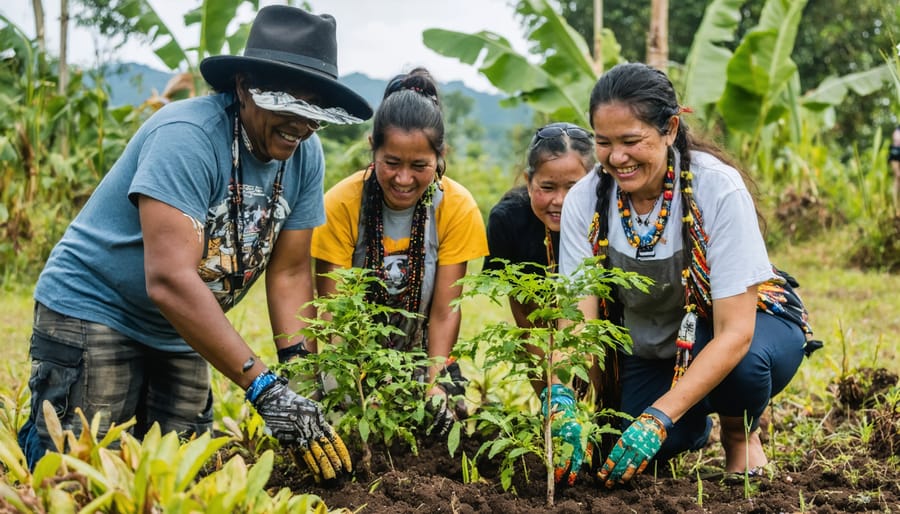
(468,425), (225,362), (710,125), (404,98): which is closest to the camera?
(225,362)

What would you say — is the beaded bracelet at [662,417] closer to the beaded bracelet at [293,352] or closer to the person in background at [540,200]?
the person in background at [540,200]

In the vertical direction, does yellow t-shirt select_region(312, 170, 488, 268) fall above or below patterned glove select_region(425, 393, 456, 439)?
above

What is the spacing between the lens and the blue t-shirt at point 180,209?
7.66 feet

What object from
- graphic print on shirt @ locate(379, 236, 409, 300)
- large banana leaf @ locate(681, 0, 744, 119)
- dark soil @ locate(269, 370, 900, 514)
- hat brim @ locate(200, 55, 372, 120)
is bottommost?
dark soil @ locate(269, 370, 900, 514)

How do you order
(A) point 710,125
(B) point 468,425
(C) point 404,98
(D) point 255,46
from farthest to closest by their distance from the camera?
(A) point 710,125 < (B) point 468,425 < (C) point 404,98 < (D) point 255,46

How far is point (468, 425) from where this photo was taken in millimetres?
3168

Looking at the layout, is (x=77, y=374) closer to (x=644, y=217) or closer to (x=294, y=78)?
(x=294, y=78)

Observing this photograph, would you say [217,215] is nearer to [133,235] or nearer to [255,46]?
[133,235]

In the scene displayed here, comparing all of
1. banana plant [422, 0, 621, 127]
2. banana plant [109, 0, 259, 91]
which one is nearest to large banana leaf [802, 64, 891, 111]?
banana plant [422, 0, 621, 127]

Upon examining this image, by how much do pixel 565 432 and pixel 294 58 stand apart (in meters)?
1.35

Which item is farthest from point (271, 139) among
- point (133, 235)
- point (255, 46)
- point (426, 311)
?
point (426, 311)

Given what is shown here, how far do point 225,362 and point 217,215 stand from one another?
48cm

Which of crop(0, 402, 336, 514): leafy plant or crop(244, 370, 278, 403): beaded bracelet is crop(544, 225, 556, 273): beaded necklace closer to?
crop(244, 370, 278, 403): beaded bracelet

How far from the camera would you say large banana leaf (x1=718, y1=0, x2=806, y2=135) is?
294 inches
